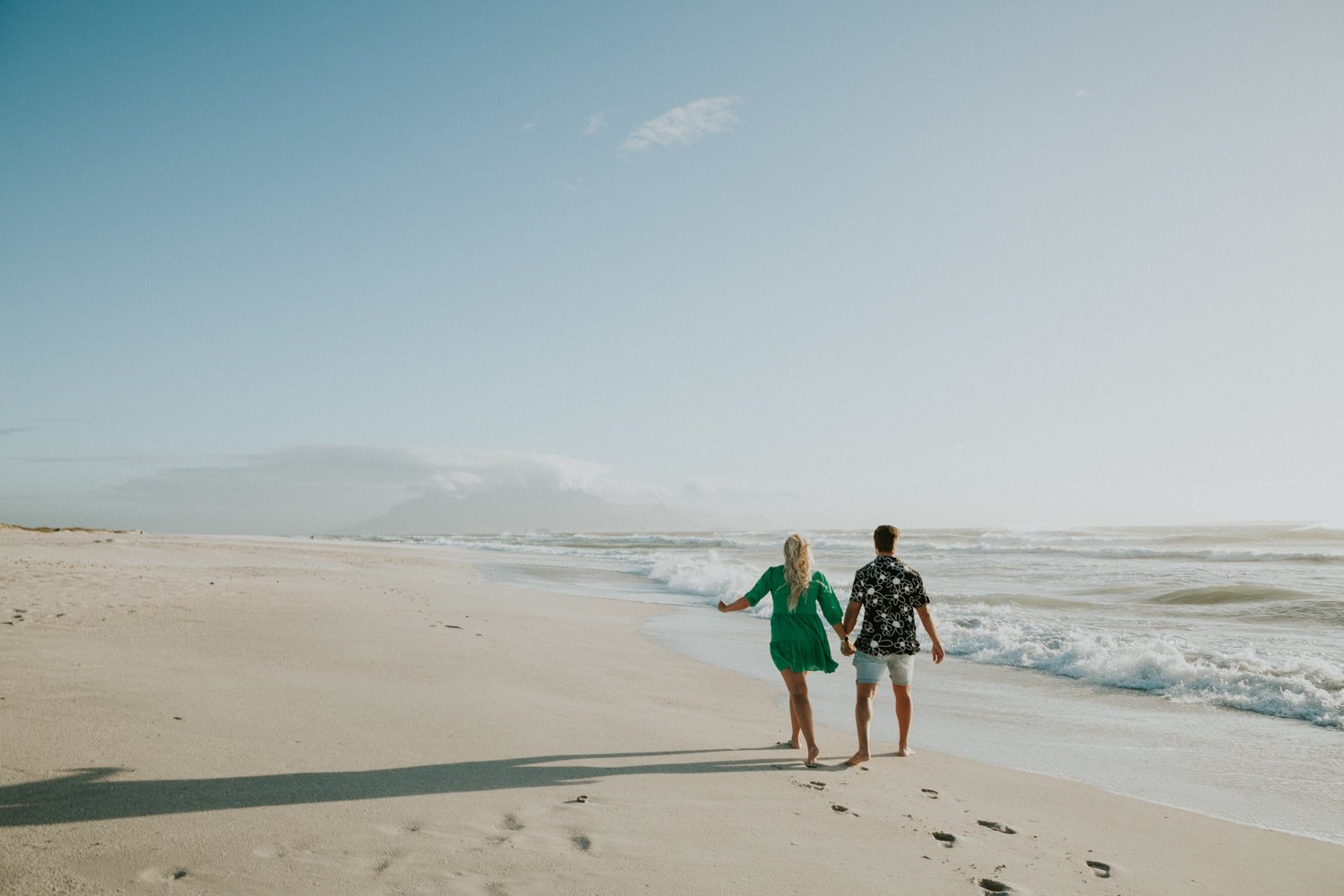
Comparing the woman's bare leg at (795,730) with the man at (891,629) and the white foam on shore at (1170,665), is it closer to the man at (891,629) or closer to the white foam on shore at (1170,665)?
the man at (891,629)

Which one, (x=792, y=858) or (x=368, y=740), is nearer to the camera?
(x=792, y=858)

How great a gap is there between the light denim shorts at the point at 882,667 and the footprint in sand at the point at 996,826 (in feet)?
5.28

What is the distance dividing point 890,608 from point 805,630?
31.4 inches

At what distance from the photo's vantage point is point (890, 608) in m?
6.34

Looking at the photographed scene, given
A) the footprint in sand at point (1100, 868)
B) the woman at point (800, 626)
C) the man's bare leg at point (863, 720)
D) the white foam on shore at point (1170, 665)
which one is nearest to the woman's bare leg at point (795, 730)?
the woman at point (800, 626)

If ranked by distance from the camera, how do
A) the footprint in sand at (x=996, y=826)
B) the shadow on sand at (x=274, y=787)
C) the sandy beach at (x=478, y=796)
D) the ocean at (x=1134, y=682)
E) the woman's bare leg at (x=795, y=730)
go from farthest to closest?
the ocean at (x=1134, y=682) → the woman's bare leg at (x=795, y=730) → the footprint in sand at (x=996, y=826) → the shadow on sand at (x=274, y=787) → the sandy beach at (x=478, y=796)

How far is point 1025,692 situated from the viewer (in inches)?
373

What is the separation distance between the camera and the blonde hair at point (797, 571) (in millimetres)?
6168

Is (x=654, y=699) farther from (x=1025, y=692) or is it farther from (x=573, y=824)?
(x=1025, y=692)

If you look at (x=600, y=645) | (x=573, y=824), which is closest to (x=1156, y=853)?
(x=573, y=824)

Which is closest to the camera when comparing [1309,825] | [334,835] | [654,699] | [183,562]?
[334,835]

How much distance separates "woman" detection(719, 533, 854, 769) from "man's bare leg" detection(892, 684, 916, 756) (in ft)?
2.21

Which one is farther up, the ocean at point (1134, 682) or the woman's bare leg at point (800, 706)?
the woman's bare leg at point (800, 706)

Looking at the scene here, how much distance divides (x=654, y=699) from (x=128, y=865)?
5161mm
